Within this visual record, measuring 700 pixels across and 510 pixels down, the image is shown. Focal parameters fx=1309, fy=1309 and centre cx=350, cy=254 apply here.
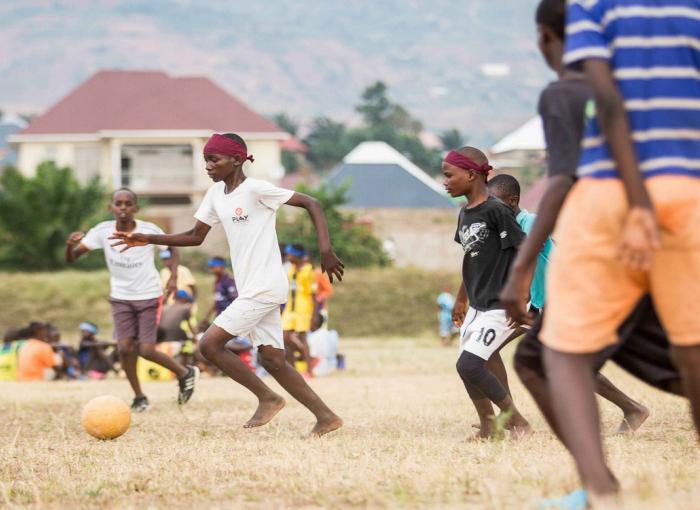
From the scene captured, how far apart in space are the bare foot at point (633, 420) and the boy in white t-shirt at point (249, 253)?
185cm

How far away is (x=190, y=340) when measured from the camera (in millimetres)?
18656

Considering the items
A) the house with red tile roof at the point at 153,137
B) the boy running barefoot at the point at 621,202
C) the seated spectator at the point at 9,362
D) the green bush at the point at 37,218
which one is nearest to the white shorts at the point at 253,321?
the boy running barefoot at the point at 621,202

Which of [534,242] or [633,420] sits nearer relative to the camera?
[534,242]

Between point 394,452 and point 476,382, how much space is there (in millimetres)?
1200

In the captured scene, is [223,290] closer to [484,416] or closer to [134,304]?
[134,304]

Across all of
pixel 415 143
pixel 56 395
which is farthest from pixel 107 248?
pixel 415 143

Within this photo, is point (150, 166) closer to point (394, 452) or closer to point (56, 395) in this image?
point (56, 395)

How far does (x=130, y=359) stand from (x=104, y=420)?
305 centimetres

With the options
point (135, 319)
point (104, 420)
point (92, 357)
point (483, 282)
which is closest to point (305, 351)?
point (92, 357)

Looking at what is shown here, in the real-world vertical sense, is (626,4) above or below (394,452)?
above

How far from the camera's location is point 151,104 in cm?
7562

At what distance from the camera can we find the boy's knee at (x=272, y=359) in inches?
345

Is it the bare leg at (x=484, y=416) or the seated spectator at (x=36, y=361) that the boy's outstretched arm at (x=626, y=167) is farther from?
the seated spectator at (x=36, y=361)

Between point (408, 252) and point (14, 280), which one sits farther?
point (408, 252)
